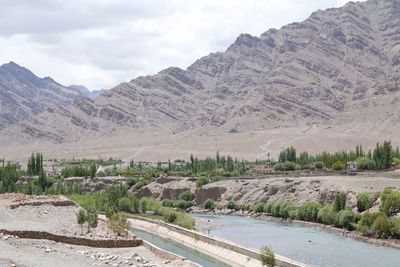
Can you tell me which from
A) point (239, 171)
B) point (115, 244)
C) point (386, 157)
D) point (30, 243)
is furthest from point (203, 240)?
point (239, 171)

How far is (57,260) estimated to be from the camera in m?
37.1

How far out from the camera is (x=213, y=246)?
176 ft

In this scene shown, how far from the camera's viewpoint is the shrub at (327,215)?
75963 mm

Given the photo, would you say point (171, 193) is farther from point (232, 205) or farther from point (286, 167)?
point (286, 167)

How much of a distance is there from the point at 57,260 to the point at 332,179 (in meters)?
62.1

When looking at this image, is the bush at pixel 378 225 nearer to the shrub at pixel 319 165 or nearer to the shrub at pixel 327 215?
the shrub at pixel 327 215

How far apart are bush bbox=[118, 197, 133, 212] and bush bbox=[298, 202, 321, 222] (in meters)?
23.2

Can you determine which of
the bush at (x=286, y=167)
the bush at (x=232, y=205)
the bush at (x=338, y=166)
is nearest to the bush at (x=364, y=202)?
the bush at (x=232, y=205)

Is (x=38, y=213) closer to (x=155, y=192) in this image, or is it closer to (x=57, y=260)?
(x=57, y=260)

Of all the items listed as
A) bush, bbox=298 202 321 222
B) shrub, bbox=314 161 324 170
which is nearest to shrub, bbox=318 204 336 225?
bush, bbox=298 202 321 222

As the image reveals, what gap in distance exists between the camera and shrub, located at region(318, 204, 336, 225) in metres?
76.0

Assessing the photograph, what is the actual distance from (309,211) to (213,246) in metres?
31.1

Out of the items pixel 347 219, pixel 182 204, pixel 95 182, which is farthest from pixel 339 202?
pixel 95 182

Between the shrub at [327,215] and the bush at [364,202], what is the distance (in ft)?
9.96
